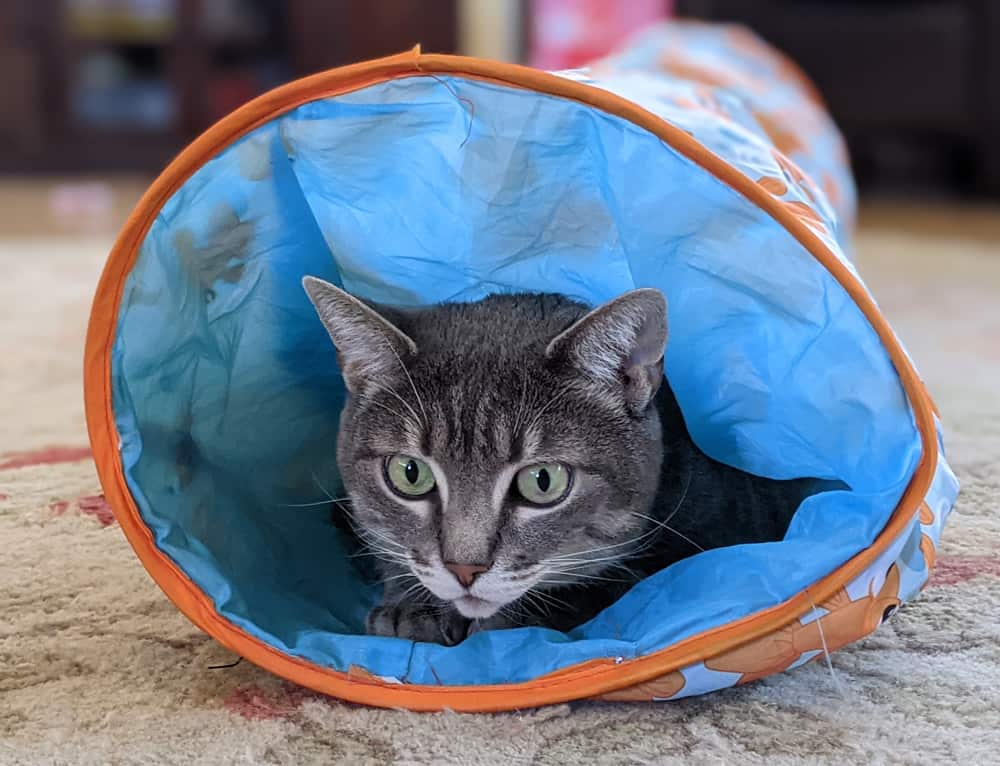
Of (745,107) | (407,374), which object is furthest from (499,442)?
(745,107)

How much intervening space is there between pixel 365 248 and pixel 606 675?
578 millimetres

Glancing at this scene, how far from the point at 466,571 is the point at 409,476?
0.47 ft

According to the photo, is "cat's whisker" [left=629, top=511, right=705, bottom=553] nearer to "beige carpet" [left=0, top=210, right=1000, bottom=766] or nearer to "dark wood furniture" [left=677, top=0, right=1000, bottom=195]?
"beige carpet" [left=0, top=210, right=1000, bottom=766]

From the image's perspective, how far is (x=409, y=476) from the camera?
1.18 meters

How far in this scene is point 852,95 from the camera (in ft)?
13.7

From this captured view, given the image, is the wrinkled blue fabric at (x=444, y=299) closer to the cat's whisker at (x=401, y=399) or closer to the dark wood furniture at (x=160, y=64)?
the cat's whisker at (x=401, y=399)

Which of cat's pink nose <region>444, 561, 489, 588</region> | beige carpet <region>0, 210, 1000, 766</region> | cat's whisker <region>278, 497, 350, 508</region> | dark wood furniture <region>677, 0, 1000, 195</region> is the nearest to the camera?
beige carpet <region>0, 210, 1000, 766</region>

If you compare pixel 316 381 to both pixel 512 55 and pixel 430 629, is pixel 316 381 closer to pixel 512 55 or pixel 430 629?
pixel 430 629

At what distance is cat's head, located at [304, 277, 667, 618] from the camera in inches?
43.4

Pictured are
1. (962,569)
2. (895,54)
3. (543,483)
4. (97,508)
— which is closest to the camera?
(543,483)

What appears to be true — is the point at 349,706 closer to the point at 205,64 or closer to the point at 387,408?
the point at 387,408

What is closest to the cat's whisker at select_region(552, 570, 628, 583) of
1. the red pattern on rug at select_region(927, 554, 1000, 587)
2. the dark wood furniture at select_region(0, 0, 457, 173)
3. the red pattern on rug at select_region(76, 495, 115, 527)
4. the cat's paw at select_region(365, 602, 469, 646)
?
the cat's paw at select_region(365, 602, 469, 646)

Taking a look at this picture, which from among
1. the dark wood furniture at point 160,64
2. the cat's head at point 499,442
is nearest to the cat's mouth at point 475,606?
the cat's head at point 499,442

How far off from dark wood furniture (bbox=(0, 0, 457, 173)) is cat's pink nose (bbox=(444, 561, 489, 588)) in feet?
13.3
